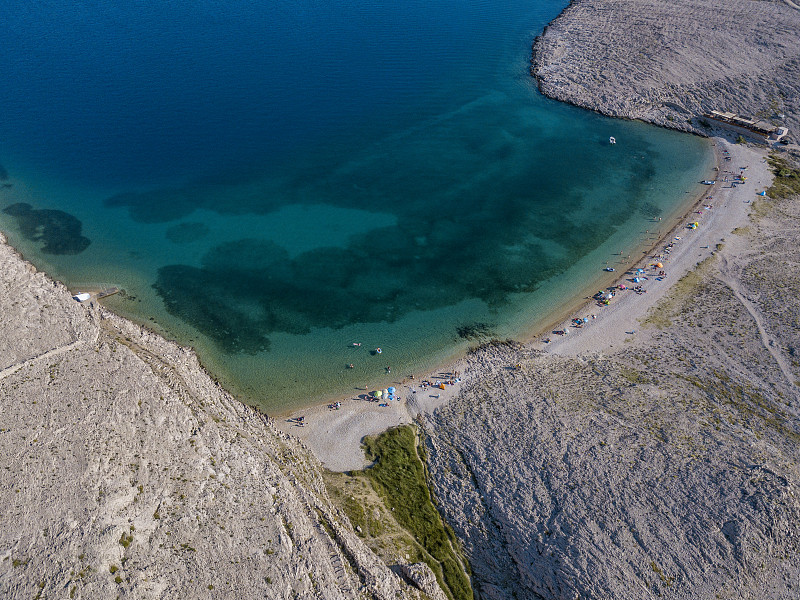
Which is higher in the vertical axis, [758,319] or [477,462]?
[758,319]

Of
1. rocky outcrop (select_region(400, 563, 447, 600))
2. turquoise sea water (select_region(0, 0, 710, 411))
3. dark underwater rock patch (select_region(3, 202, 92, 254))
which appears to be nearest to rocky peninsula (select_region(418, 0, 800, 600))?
rocky outcrop (select_region(400, 563, 447, 600))

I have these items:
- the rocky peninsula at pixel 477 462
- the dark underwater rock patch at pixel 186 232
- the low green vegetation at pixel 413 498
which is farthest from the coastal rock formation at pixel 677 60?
the low green vegetation at pixel 413 498

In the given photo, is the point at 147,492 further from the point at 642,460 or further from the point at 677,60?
the point at 677,60

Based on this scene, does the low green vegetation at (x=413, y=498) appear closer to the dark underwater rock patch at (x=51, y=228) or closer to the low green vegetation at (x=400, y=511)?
the low green vegetation at (x=400, y=511)

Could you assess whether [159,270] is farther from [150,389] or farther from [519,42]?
[519,42]

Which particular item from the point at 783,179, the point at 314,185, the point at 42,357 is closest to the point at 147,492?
the point at 42,357

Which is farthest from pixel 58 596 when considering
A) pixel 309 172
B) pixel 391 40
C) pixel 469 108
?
pixel 391 40
